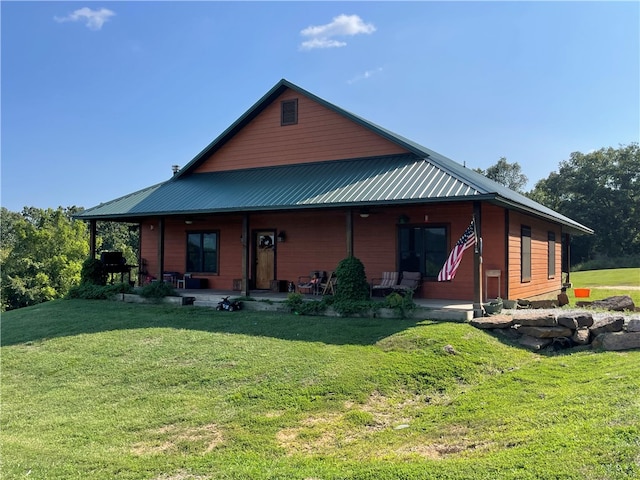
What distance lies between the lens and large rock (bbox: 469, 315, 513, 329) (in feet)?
30.2

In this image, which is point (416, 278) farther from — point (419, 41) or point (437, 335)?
point (419, 41)

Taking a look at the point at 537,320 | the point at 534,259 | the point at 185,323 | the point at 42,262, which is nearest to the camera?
the point at 537,320

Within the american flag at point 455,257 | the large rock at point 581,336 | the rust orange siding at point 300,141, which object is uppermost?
the rust orange siding at point 300,141

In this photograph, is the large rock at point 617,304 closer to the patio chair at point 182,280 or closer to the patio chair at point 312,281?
the patio chair at point 312,281

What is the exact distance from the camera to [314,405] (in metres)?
5.95

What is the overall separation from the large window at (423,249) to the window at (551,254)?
6.65 m

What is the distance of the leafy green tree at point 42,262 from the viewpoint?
3138 cm

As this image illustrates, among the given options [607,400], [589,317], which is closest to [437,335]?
[589,317]

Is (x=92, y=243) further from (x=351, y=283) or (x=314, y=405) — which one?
(x=314, y=405)

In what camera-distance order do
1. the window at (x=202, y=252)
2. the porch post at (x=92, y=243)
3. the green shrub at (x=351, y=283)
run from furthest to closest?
the window at (x=202, y=252) < the porch post at (x=92, y=243) < the green shrub at (x=351, y=283)

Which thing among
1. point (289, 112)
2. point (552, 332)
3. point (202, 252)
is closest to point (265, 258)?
point (202, 252)

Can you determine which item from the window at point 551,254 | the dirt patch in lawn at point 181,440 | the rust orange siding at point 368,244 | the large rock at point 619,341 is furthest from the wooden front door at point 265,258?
the dirt patch in lawn at point 181,440

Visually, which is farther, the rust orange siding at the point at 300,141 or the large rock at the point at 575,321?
the rust orange siding at the point at 300,141

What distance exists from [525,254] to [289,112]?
8.39 meters
